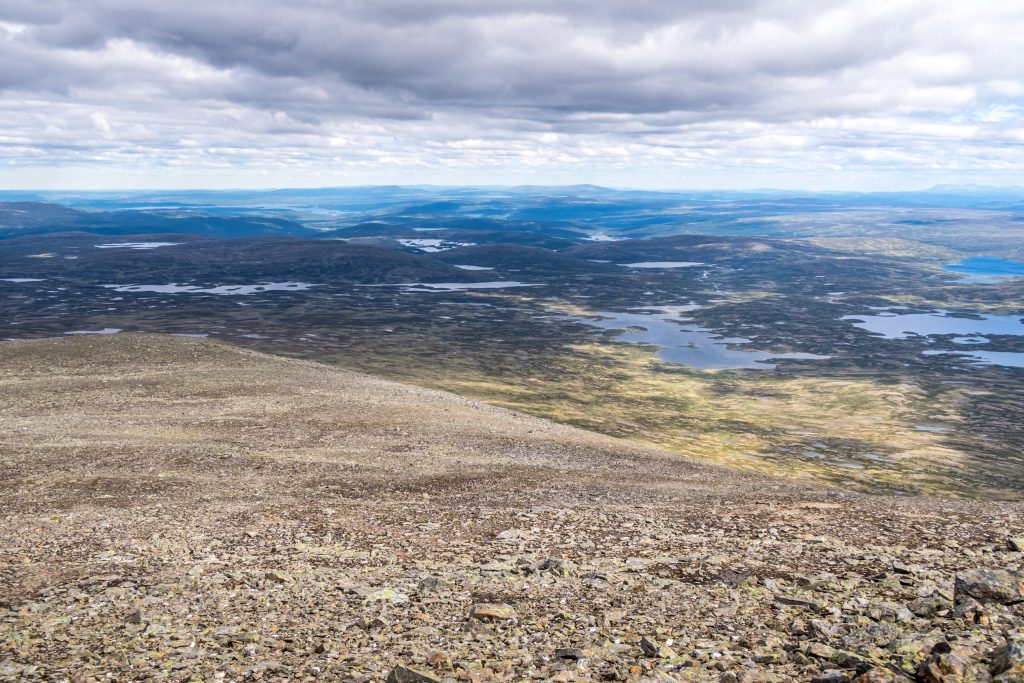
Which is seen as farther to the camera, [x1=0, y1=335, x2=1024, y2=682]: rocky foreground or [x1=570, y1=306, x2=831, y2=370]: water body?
[x1=570, y1=306, x2=831, y2=370]: water body

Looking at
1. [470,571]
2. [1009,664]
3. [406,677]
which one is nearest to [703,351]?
[470,571]

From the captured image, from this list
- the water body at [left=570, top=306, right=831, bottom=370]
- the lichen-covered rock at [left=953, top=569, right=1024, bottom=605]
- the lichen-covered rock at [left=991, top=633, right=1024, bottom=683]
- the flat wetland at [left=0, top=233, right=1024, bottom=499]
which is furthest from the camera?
the water body at [left=570, top=306, right=831, bottom=370]

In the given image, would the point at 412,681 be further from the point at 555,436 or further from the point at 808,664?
the point at 555,436

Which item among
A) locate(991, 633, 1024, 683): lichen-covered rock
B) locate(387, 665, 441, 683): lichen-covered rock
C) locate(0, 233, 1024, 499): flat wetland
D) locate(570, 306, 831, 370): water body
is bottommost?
locate(570, 306, 831, 370): water body

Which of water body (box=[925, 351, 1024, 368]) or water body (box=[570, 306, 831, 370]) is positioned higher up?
water body (box=[570, 306, 831, 370])

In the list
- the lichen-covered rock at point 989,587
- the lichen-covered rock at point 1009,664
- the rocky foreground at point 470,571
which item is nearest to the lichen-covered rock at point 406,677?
the rocky foreground at point 470,571

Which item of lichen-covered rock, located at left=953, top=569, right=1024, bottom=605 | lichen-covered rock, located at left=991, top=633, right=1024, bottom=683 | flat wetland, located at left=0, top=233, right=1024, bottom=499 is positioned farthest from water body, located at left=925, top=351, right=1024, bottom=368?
lichen-covered rock, located at left=991, top=633, right=1024, bottom=683

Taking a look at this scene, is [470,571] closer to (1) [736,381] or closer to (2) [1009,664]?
(2) [1009,664]

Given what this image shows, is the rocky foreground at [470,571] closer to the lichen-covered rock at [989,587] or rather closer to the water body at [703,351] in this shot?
the lichen-covered rock at [989,587]

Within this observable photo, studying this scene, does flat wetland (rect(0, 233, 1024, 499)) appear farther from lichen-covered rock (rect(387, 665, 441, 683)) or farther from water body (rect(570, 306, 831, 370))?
lichen-covered rock (rect(387, 665, 441, 683))
